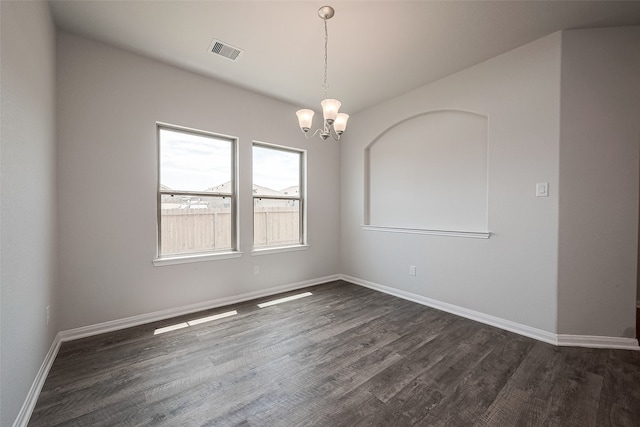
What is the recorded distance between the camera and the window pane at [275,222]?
391cm

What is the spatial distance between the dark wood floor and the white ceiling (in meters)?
2.93

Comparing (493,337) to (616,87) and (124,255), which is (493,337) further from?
(124,255)

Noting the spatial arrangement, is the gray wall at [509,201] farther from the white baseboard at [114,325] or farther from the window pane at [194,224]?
the window pane at [194,224]

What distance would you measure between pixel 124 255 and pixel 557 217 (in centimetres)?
436

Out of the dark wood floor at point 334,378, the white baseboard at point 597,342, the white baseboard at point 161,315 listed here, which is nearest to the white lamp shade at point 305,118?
the dark wood floor at point 334,378

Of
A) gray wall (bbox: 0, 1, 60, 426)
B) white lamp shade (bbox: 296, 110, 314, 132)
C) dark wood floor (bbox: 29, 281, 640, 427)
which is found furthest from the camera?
white lamp shade (bbox: 296, 110, 314, 132)

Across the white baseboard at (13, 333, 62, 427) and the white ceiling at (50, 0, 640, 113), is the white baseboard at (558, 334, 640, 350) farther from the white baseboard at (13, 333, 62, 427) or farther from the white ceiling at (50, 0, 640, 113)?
the white baseboard at (13, 333, 62, 427)

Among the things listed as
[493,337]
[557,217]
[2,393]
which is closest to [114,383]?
[2,393]

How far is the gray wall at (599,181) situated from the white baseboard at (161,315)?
10.9ft

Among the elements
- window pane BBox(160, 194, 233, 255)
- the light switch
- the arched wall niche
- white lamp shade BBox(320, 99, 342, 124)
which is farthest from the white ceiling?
window pane BBox(160, 194, 233, 255)

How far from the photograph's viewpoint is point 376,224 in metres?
4.28

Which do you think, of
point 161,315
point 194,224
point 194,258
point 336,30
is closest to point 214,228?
point 194,224

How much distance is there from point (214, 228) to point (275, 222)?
925 millimetres

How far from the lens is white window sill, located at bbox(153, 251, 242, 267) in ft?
9.90
